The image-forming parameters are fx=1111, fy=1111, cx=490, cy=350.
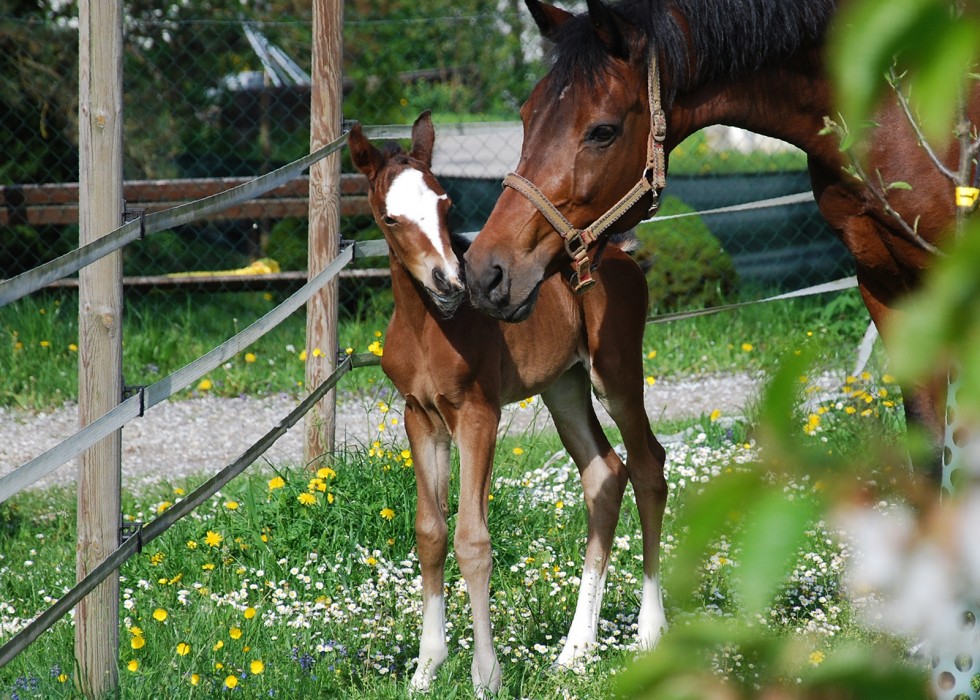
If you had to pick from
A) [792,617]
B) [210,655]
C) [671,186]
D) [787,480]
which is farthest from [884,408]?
[787,480]

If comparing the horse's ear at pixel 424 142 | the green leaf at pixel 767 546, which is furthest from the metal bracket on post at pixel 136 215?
the green leaf at pixel 767 546

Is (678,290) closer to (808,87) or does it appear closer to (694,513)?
(808,87)

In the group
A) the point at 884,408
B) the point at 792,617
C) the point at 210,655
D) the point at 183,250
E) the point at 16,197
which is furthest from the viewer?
the point at 183,250

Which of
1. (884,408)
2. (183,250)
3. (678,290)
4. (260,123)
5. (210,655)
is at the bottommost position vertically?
(210,655)

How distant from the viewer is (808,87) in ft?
9.43

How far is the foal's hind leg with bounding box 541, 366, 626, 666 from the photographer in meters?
3.63

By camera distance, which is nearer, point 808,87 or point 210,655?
point 808,87

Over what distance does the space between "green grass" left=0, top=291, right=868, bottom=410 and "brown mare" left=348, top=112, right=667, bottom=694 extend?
2.74m

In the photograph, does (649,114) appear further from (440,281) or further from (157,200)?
(157,200)

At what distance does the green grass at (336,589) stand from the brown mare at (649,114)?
708 mm

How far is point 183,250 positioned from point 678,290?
3.99m

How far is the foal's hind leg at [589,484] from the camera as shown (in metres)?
3.63

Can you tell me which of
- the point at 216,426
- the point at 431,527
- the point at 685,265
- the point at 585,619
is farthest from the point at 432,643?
the point at 685,265

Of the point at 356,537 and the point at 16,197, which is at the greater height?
the point at 16,197
